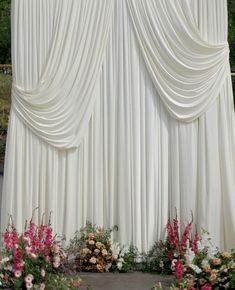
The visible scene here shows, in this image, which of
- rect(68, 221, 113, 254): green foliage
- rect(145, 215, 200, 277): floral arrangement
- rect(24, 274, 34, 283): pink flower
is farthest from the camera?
rect(68, 221, 113, 254): green foliage

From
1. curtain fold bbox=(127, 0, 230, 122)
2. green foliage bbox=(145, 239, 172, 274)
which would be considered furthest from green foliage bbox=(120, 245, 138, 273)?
curtain fold bbox=(127, 0, 230, 122)

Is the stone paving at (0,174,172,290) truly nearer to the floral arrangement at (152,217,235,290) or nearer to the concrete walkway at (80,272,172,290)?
the concrete walkway at (80,272,172,290)

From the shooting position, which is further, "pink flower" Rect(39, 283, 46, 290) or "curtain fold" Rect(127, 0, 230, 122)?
"curtain fold" Rect(127, 0, 230, 122)

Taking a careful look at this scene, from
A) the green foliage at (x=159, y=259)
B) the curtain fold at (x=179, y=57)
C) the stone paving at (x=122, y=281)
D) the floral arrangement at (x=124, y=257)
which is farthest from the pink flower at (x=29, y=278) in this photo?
the curtain fold at (x=179, y=57)

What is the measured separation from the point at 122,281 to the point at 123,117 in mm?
1586

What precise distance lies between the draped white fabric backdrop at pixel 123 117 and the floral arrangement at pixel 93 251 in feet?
0.50

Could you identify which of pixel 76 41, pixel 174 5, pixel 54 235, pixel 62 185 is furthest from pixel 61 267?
pixel 174 5

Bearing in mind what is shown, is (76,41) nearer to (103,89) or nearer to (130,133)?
(103,89)

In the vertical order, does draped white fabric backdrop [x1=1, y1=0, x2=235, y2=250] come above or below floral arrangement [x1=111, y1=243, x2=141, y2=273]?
above

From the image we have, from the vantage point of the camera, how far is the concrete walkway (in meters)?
5.45

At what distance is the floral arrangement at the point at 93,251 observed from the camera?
5852 millimetres

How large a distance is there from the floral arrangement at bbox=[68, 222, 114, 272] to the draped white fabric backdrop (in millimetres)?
153

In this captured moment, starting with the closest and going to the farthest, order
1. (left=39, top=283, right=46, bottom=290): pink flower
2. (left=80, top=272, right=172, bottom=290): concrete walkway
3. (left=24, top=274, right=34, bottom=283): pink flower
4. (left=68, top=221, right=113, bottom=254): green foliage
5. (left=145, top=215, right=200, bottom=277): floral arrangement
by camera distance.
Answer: (left=39, top=283, right=46, bottom=290): pink flower → (left=24, top=274, right=34, bottom=283): pink flower → (left=80, top=272, right=172, bottom=290): concrete walkway → (left=145, top=215, right=200, bottom=277): floral arrangement → (left=68, top=221, right=113, bottom=254): green foliage

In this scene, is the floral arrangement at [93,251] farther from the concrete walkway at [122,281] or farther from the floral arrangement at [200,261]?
the floral arrangement at [200,261]
